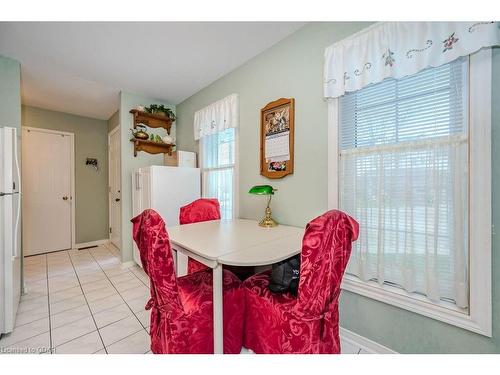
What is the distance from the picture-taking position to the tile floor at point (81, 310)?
1592 mm

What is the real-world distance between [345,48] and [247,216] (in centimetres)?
171

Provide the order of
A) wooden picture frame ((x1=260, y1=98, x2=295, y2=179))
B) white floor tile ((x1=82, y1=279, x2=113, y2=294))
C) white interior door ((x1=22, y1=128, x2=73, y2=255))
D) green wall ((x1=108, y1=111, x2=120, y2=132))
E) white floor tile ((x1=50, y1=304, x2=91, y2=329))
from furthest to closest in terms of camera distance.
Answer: green wall ((x1=108, y1=111, x2=120, y2=132)) < white interior door ((x1=22, y1=128, x2=73, y2=255)) < white floor tile ((x1=82, y1=279, x2=113, y2=294)) < wooden picture frame ((x1=260, y1=98, x2=295, y2=179)) < white floor tile ((x1=50, y1=304, x2=91, y2=329))

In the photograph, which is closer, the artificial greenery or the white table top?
the white table top

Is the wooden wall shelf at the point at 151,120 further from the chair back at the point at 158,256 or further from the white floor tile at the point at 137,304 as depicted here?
the chair back at the point at 158,256

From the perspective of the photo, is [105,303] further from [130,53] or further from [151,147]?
[130,53]

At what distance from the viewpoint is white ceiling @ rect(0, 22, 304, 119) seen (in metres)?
1.87

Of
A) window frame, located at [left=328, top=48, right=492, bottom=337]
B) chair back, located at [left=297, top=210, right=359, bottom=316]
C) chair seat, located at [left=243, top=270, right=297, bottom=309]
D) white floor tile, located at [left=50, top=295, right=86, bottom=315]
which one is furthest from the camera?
white floor tile, located at [left=50, top=295, right=86, bottom=315]

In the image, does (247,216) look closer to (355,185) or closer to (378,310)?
(355,185)

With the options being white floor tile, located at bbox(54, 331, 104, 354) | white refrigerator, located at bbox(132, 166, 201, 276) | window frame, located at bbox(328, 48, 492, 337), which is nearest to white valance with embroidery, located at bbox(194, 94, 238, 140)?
white refrigerator, located at bbox(132, 166, 201, 276)

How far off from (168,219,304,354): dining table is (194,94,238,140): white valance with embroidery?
4.33ft

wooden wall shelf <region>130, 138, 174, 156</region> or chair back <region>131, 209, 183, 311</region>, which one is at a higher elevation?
wooden wall shelf <region>130, 138, 174, 156</region>

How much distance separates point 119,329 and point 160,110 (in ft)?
9.29

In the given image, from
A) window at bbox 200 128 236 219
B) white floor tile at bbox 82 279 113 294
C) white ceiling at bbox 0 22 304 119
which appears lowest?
white floor tile at bbox 82 279 113 294

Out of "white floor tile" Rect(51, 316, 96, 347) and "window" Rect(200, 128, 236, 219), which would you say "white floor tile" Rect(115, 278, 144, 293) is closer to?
"white floor tile" Rect(51, 316, 96, 347)
